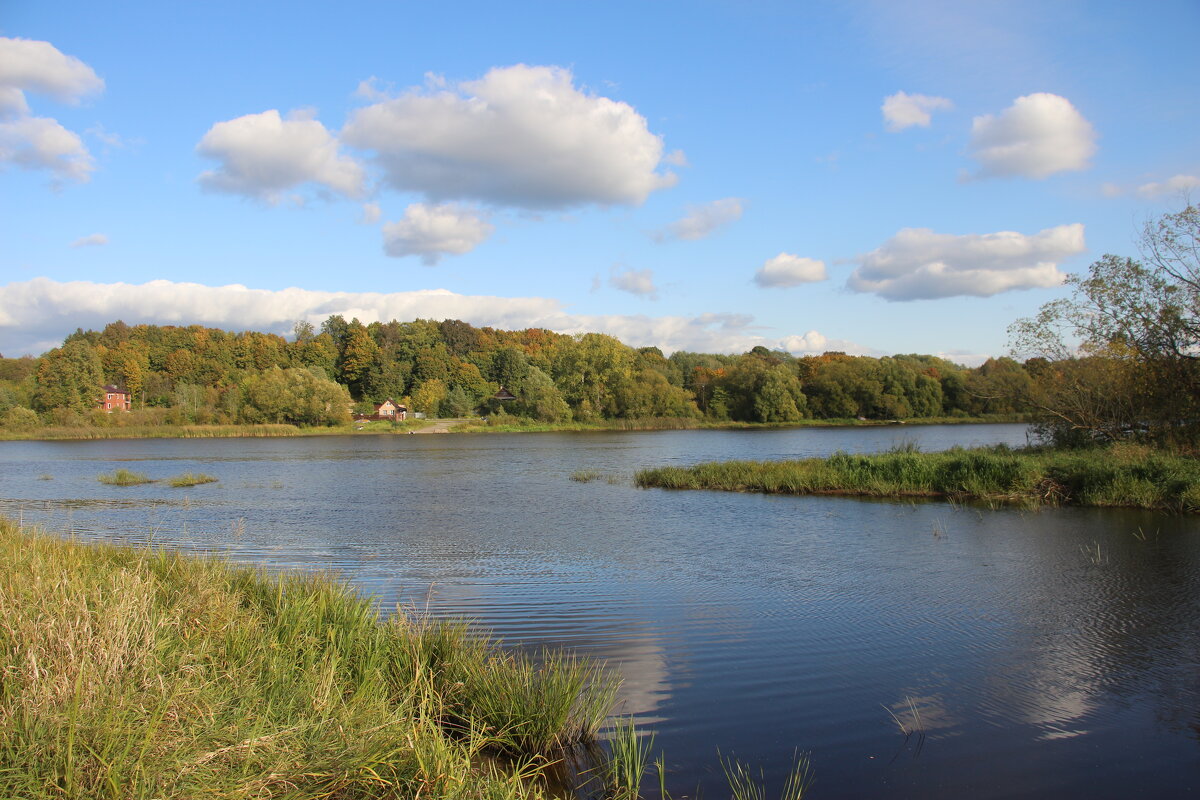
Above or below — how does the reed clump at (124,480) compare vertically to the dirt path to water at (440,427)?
below

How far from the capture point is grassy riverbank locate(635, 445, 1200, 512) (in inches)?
722

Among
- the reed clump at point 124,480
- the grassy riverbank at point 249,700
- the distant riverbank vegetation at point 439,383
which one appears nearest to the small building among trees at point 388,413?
the distant riverbank vegetation at point 439,383

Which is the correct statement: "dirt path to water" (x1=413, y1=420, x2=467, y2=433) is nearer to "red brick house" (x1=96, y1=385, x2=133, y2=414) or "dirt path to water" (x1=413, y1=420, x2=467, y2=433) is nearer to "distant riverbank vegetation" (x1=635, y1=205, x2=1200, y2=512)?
"red brick house" (x1=96, y1=385, x2=133, y2=414)

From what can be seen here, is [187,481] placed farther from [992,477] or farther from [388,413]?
[388,413]

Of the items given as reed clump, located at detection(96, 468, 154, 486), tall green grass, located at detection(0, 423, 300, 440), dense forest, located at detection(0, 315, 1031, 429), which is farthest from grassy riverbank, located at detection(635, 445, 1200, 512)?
tall green grass, located at detection(0, 423, 300, 440)

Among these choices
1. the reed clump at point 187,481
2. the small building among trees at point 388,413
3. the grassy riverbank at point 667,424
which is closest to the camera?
the reed clump at point 187,481

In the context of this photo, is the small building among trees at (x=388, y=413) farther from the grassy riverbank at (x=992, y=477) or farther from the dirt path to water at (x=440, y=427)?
the grassy riverbank at (x=992, y=477)

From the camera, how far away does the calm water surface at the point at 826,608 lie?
5.90 m

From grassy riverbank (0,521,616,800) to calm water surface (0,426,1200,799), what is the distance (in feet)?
4.47

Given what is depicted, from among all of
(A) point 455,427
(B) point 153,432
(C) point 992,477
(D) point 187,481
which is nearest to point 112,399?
(B) point 153,432

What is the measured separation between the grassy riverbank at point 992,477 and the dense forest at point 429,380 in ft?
137

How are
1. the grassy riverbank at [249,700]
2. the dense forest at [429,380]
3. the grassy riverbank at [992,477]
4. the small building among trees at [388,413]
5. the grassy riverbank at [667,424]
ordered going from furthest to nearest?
the small building among trees at [388,413]
the grassy riverbank at [667,424]
the dense forest at [429,380]
the grassy riverbank at [992,477]
the grassy riverbank at [249,700]

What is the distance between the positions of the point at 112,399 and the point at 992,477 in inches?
3507

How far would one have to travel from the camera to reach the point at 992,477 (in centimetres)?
2078
